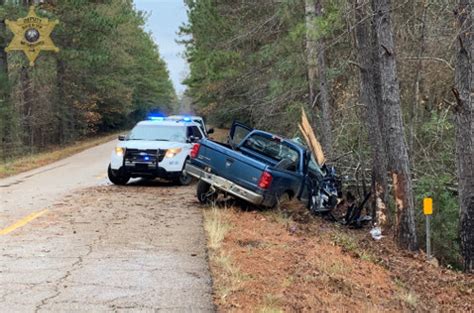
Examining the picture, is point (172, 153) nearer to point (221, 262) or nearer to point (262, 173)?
point (262, 173)

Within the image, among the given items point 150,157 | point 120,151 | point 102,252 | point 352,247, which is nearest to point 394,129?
point 352,247

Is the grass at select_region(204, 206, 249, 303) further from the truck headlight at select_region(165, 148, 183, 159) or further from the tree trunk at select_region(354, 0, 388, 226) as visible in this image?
the truck headlight at select_region(165, 148, 183, 159)

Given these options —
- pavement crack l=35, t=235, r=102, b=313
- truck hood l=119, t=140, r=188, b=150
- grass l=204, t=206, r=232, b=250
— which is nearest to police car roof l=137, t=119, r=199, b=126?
truck hood l=119, t=140, r=188, b=150

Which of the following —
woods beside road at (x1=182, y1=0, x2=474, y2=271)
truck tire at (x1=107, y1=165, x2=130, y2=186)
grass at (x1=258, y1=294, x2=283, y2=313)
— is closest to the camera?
grass at (x1=258, y1=294, x2=283, y2=313)

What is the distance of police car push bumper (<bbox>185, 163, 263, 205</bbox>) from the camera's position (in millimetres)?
11570

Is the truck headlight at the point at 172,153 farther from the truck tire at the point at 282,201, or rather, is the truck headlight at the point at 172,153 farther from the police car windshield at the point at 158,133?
the truck tire at the point at 282,201

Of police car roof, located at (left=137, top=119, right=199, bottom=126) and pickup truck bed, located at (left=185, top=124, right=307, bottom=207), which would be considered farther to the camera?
police car roof, located at (left=137, top=119, right=199, bottom=126)

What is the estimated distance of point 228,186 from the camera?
11.7 meters

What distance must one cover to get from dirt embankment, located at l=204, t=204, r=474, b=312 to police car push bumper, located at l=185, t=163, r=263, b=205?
0.36m

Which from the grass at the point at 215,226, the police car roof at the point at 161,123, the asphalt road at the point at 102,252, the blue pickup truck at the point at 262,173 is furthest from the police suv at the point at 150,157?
the grass at the point at 215,226

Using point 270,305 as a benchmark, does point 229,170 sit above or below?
above

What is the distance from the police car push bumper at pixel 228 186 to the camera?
11.6 m

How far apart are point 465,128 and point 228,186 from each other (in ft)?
14.6

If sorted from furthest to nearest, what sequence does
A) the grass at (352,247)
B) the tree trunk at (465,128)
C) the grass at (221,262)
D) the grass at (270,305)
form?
the tree trunk at (465,128) < the grass at (352,247) < the grass at (221,262) < the grass at (270,305)
